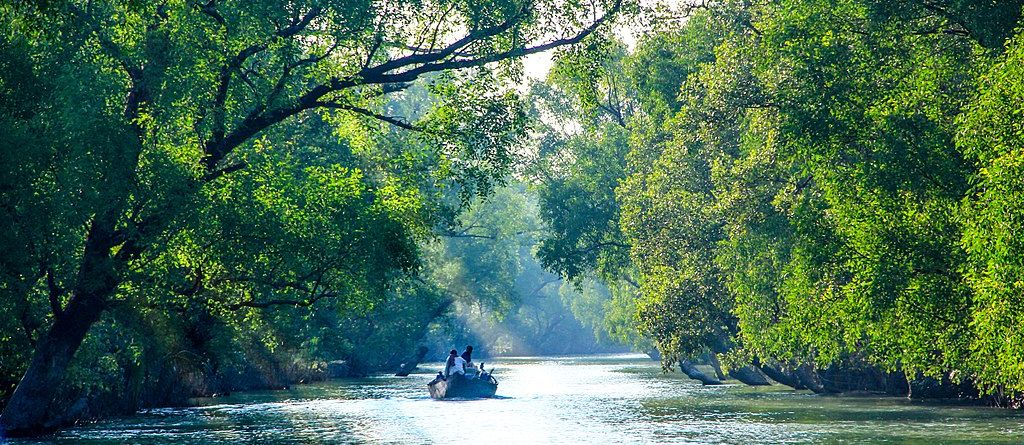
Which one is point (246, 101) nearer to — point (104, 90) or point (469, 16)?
point (104, 90)

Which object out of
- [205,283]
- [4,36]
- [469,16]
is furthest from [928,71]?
[4,36]

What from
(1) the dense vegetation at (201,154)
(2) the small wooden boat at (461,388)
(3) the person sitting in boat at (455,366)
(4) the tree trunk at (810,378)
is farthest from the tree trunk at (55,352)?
(4) the tree trunk at (810,378)

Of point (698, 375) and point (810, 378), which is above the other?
point (698, 375)

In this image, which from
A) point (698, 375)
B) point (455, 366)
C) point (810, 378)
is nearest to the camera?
point (455, 366)

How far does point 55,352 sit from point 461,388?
74.5ft

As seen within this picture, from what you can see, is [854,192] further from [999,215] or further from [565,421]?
[565,421]

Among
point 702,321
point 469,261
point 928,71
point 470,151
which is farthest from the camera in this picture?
point 469,261

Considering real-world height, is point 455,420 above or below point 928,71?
below

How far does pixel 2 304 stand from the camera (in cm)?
2638

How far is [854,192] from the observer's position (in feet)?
97.2

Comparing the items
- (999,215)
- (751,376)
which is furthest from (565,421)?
(751,376)

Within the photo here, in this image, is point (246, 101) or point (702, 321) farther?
point (702, 321)

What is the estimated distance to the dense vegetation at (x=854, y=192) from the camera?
24953 mm

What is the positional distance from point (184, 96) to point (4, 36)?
3923 mm
